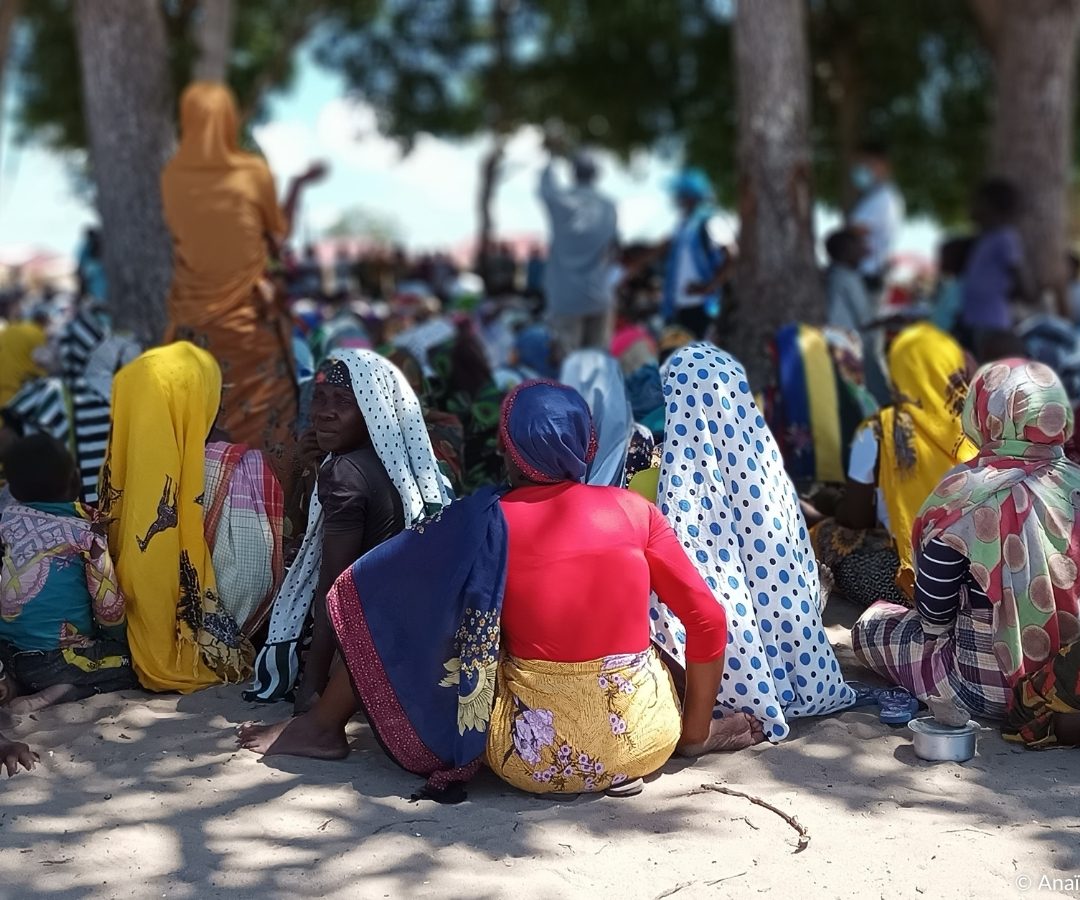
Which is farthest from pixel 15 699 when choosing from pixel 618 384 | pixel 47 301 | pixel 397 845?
pixel 47 301

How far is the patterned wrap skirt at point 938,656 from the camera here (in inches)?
145

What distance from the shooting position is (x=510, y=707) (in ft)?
11.0

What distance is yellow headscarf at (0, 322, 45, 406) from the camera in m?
7.28

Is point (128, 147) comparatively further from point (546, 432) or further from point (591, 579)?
point (591, 579)

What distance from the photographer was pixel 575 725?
3.29 meters

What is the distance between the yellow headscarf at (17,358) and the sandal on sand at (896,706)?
5.31m

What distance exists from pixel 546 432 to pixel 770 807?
115cm

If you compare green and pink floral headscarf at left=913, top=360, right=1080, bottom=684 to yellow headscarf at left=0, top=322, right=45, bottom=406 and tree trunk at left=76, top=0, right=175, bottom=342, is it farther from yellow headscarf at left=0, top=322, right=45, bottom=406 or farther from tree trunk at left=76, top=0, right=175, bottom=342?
yellow headscarf at left=0, top=322, right=45, bottom=406

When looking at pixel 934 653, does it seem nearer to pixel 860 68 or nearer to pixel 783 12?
pixel 783 12

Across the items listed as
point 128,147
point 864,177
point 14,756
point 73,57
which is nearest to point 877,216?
point 864,177

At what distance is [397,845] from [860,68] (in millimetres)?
15513

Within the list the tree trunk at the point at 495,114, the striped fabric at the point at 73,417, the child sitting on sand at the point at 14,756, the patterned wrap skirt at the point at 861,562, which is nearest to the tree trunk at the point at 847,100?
the tree trunk at the point at 495,114

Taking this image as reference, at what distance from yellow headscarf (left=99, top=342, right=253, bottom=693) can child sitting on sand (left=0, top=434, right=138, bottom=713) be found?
100 millimetres

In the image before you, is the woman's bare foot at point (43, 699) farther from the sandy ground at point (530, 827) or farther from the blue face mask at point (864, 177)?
the blue face mask at point (864, 177)
